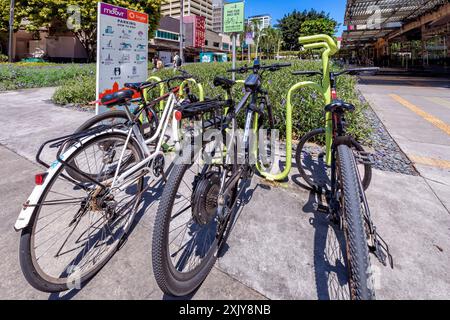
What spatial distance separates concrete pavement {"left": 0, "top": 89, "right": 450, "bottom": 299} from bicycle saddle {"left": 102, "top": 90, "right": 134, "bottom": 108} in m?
1.01

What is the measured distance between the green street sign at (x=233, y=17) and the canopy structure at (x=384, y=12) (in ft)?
42.4

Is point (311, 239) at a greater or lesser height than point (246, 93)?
lesser

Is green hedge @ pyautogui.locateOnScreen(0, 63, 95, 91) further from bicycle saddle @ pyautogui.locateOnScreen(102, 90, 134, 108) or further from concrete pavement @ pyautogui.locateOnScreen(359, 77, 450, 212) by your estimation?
concrete pavement @ pyautogui.locateOnScreen(359, 77, 450, 212)

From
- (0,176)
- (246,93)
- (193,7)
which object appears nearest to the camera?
(246,93)

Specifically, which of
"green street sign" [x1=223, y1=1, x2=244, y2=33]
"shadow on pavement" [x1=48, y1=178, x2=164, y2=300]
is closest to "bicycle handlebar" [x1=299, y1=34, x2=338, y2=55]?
"shadow on pavement" [x1=48, y1=178, x2=164, y2=300]

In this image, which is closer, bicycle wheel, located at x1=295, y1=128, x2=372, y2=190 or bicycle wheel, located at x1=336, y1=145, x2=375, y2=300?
bicycle wheel, located at x1=336, y1=145, x2=375, y2=300

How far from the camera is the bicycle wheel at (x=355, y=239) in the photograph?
3.78ft

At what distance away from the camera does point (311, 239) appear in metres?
2.01

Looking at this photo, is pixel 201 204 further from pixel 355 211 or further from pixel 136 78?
pixel 136 78

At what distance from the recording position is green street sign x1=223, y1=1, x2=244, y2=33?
5.68m

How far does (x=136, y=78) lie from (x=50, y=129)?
189 cm

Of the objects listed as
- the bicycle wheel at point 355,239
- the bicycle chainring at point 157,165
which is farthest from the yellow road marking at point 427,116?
the bicycle chainring at point 157,165
